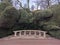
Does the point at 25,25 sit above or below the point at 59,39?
above

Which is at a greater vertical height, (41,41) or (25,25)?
(25,25)

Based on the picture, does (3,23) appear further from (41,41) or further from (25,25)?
(41,41)

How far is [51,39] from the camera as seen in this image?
10.0m

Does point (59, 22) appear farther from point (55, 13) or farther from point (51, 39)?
point (51, 39)

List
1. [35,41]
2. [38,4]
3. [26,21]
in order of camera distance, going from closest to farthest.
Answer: [35,41], [26,21], [38,4]

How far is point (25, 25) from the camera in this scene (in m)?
11.2

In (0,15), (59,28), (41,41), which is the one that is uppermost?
(0,15)

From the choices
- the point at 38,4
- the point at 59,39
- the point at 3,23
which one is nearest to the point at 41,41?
the point at 59,39

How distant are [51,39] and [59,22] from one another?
1520 millimetres

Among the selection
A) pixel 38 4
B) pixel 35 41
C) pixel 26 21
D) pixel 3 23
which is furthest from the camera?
pixel 38 4

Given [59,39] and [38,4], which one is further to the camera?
[38,4]

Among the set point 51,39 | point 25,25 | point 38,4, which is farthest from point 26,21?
point 38,4

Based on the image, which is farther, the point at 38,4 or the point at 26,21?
the point at 38,4

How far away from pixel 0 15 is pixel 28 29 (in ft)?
7.56
